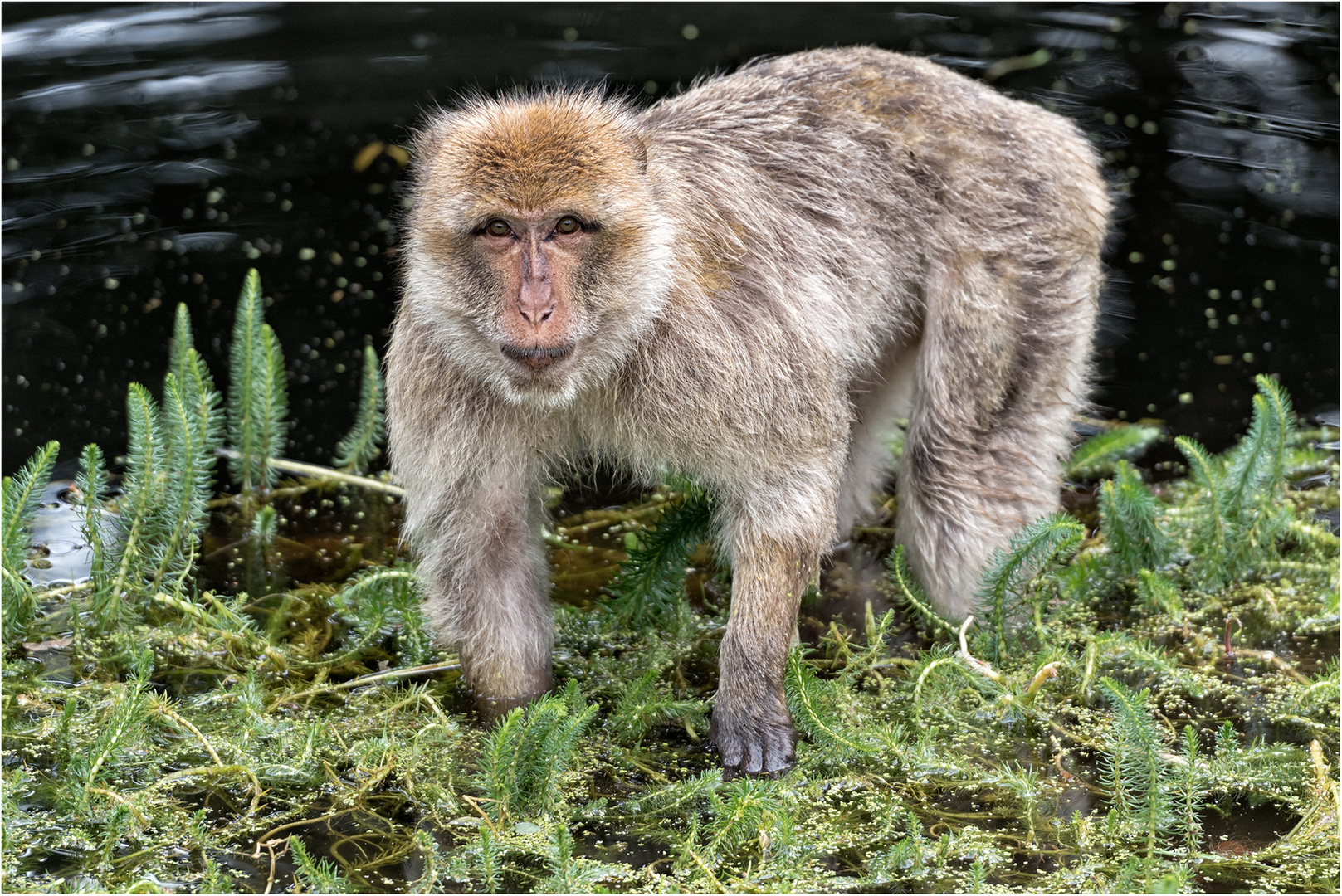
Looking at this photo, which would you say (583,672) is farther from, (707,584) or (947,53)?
(947,53)

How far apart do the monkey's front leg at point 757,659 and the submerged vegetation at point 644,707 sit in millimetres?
112

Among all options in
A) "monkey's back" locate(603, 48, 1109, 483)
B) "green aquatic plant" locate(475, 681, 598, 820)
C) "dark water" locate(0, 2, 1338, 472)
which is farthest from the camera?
"dark water" locate(0, 2, 1338, 472)

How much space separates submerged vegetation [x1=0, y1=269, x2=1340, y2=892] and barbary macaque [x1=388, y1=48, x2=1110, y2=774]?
0.32 metres

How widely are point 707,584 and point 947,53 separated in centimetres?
661

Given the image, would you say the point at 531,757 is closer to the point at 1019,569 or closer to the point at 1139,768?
the point at 1139,768

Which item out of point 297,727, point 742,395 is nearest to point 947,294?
point 742,395

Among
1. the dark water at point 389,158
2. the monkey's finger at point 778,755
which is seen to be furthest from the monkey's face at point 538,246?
the dark water at point 389,158

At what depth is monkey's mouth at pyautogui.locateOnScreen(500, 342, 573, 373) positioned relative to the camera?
4250mm

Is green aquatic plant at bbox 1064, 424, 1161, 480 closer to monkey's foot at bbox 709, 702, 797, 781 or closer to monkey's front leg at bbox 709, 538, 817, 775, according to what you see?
monkey's front leg at bbox 709, 538, 817, 775

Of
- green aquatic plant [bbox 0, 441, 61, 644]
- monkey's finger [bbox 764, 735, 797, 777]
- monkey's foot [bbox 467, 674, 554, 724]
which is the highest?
green aquatic plant [bbox 0, 441, 61, 644]

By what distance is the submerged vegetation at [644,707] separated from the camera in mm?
4355

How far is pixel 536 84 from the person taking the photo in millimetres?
9711

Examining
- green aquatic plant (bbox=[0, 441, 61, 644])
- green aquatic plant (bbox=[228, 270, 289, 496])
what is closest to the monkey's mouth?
green aquatic plant (bbox=[0, 441, 61, 644])

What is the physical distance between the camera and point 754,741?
192 inches
